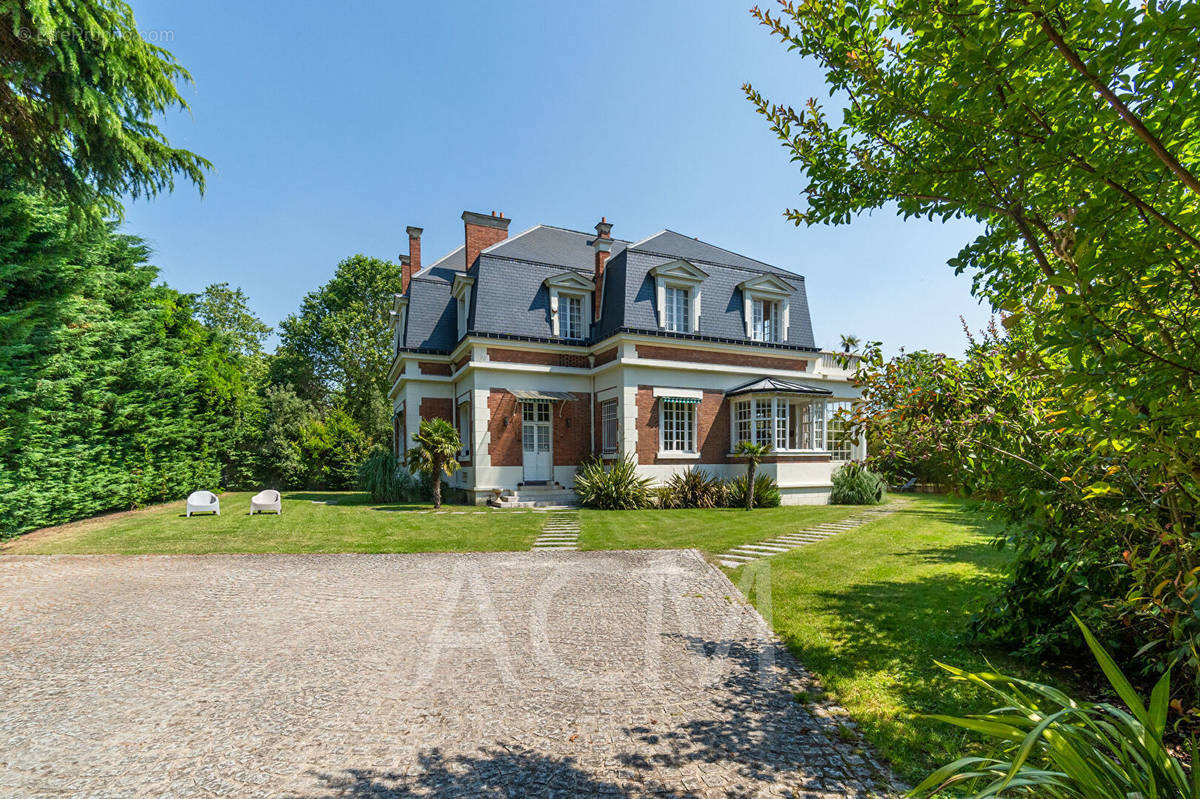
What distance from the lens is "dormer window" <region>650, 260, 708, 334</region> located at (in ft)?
53.1

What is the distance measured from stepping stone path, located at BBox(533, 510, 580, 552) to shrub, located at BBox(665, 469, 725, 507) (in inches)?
129

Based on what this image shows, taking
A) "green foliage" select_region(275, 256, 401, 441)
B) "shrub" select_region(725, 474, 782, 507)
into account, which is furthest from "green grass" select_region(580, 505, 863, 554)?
"green foliage" select_region(275, 256, 401, 441)

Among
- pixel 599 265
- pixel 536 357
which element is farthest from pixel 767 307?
pixel 536 357

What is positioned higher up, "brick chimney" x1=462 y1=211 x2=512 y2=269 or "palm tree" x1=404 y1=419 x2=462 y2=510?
"brick chimney" x1=462 y1=211 x2=512 y2=269

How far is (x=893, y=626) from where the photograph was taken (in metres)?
4.76

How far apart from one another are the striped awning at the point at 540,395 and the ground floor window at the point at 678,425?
3024 millimetres

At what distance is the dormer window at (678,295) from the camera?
637 inches

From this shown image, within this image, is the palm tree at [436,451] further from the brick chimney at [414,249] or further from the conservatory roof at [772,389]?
the brick chimney at [414,249]

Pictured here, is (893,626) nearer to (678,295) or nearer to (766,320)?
(678,295)

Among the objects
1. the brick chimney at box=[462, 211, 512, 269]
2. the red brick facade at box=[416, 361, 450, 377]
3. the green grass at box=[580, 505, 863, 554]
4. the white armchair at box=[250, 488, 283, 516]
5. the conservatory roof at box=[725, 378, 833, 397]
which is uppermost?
the brick chimney at box=[462, 211, 512, 269]

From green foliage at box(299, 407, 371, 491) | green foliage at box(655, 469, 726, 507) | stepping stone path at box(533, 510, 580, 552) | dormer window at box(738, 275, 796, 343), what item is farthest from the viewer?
green foliage at box(299, 407, 371, 491)

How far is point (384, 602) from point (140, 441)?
13468 mm

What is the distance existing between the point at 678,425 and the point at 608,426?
2176 millimetres

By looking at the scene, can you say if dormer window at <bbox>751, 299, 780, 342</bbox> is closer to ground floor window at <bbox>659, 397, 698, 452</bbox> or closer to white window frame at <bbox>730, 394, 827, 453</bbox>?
white window frame at <bbox>730, 394, 827, 453</bbox>
